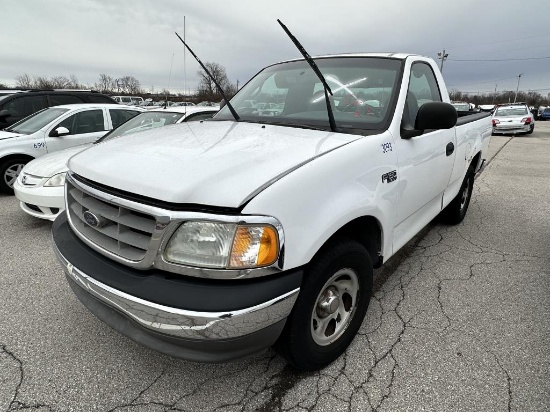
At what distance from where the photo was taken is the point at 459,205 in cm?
452

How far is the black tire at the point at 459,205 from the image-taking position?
4412 millimetres

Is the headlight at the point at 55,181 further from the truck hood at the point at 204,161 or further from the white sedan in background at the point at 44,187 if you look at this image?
the truck hood at the point at 204,161

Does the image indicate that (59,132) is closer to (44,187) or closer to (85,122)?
(85,122)

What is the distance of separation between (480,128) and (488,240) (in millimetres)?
1403

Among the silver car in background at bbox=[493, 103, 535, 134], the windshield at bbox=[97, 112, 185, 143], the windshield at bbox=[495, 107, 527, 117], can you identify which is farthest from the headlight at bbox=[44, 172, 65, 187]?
the windshield at bbox=[495, 107, 527, 117]

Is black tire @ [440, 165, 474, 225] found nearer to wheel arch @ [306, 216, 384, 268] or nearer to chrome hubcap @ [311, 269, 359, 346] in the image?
wheel arch @ [306, 216, 384, 268]

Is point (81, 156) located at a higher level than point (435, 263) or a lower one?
higher

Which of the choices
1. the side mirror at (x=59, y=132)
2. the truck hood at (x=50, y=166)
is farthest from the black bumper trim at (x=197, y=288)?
the side mirror at (x=59, y=132)

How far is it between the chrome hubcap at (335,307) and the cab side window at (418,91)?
1.19 meters

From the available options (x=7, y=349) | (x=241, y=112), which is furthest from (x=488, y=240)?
(x=7, y=349)

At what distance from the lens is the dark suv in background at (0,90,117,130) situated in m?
7.79

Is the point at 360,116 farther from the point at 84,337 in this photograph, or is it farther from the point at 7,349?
the point at 7,349

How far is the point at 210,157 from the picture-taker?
185cm

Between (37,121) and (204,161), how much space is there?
644 cm
